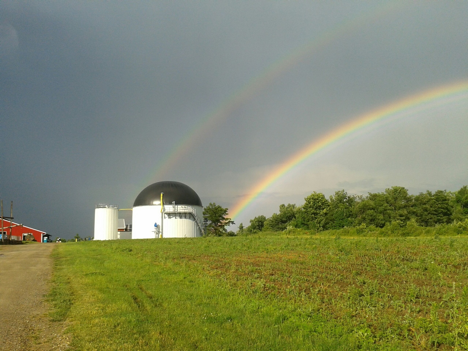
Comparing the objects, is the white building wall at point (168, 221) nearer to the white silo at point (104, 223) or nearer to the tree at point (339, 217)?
the white silo at point (104, 223)

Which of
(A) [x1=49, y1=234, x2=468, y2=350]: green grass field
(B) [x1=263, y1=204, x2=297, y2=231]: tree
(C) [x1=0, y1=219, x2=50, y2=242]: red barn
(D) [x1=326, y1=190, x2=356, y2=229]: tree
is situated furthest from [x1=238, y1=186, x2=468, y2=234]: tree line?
(C) [x1=0, y1=219, x2=50, y2=242]: red barn

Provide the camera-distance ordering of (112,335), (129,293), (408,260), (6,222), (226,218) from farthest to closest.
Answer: (6,222), (226,218), (408,260), (129,293), (112,335)

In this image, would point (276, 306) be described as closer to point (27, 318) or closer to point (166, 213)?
point (27, 318)

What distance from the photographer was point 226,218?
68.9 m

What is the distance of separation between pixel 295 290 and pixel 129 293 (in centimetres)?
494

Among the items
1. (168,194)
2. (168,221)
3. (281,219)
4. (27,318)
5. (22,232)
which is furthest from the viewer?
(281,219)

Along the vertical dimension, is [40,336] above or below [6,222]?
below

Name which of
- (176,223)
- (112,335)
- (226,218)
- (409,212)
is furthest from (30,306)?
(409,212)

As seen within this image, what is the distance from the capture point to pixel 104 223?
63.3 m

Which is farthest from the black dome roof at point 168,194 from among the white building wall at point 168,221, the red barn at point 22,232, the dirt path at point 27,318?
the dirt path at point 27,318

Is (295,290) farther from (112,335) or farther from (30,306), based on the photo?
(30,306)

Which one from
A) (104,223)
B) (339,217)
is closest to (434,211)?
(339,217)

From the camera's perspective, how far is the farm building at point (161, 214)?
58.2 metres

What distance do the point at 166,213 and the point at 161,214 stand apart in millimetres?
815
